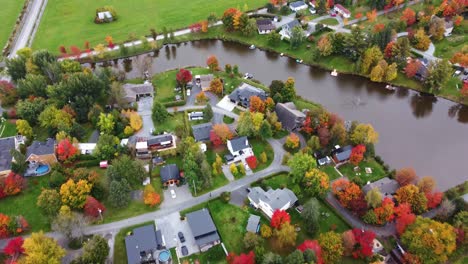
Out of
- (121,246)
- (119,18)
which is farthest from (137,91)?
(119,18)

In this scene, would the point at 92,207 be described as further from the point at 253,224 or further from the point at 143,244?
the point at 253,224

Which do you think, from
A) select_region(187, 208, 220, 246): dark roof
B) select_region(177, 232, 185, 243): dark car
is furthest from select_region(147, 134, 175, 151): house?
select_region(177, 232, 185, 243): dark car

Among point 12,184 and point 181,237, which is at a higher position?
point 12,184

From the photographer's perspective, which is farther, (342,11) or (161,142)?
(342,11)

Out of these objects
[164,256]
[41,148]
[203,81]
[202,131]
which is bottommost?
[164,256]

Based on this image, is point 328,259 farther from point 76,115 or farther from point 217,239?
Answer: point 76,115
